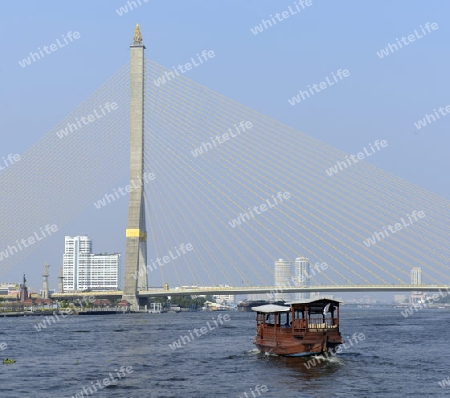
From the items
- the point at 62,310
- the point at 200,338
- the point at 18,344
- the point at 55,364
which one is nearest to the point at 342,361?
the point at 55,364

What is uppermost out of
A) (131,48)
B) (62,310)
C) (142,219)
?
(131,48)

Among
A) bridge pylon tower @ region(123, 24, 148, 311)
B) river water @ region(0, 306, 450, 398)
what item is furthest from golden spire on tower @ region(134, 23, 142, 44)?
river water @ region(0, 306, 450, 398)

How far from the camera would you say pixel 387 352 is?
56688 millimetres

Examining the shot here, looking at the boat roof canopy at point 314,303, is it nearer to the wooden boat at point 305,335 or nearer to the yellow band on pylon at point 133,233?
the wooden boat at point 305,335

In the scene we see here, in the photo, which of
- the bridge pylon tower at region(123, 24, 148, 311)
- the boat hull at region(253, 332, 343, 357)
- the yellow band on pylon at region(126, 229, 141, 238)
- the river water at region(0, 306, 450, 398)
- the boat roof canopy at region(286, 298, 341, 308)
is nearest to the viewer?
the river water at region(0, 306, 450, 398)

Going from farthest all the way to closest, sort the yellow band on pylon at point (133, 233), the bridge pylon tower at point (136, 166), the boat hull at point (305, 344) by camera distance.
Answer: the yellow band on pylon at point (133, 233)
the bridge pylon tower at point (136, 166)
the boat hull at point (305, 344)

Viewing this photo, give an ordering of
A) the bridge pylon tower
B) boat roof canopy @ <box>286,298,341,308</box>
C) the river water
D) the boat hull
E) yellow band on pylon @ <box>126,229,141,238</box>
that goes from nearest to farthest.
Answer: the river water, the boat hull, boat roof canopy @ <box>286,298,341,308</box>, the bridge pylon tower, yellow band on pylon @ <box>126,229,141,238</box>

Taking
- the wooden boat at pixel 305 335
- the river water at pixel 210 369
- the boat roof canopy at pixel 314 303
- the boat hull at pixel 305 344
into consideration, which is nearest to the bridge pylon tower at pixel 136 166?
the river water at pixel 210 369

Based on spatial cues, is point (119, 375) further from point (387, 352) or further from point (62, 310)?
point (62, 310)

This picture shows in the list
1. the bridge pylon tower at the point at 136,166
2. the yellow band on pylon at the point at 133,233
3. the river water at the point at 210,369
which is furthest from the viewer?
the yellow band on pylon at the point at 133,233

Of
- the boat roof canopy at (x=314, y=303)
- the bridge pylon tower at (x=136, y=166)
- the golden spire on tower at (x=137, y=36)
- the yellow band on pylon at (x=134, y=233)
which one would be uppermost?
the golden spire on tower at (x=137, y=36)

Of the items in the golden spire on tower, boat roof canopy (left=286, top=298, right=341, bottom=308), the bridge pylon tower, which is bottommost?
boat roof canopy (left=286, top=298, right=341, bottom=308)

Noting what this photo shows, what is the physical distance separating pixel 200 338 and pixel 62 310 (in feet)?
288

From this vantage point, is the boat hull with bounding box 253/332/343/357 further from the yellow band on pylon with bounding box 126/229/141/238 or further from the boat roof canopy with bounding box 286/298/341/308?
the yellow band on pylon with bounding box 126/229/141/238
